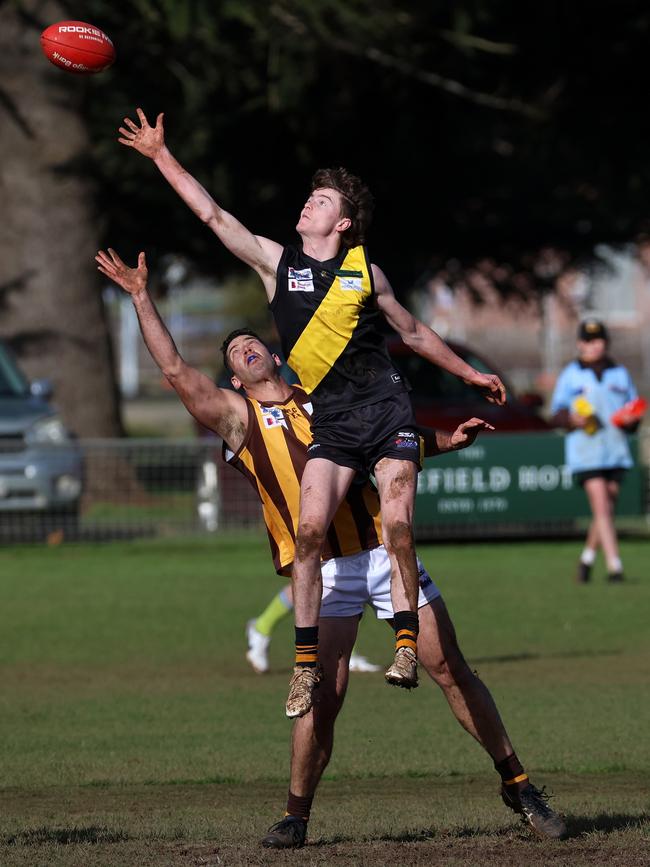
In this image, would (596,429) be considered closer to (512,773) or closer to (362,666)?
(362,666)

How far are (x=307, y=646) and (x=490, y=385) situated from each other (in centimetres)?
128

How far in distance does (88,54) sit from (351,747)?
367 cm

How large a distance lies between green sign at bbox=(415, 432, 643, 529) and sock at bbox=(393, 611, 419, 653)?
479 inches

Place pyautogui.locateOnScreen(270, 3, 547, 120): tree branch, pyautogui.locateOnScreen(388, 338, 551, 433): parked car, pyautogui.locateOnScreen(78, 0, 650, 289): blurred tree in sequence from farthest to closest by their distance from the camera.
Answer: pyautogui.locateOnScreen(78, 0, 650, 289): blurred tree, pyautogui.locateOnScreen(270, 3, 547, 120): tree branch, pyautogui.locateOnScreen(388, 338, 551, 433): parked car

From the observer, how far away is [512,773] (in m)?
6.48

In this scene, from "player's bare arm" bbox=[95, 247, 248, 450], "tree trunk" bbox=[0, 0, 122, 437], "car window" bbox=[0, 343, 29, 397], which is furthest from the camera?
"tree trunk" bbox=[0, 0, 122, 437]

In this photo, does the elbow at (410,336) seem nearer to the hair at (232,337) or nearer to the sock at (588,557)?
the hair at (232,337)

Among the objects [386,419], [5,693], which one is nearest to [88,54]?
[386,419]

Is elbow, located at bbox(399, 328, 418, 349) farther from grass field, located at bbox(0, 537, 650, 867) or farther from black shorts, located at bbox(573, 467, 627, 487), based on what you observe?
black shorts, located at bbox(573, 467, 627, 487)

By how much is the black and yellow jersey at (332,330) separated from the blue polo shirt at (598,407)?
847 centimetres

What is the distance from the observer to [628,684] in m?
10.5

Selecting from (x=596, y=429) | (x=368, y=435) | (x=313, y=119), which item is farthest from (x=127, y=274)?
(x=313, y=119)

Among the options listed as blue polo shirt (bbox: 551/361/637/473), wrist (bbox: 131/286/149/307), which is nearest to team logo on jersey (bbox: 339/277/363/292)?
wrist (bbox: 131/286/149/307)

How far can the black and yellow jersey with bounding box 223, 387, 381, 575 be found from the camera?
21.8 feet
